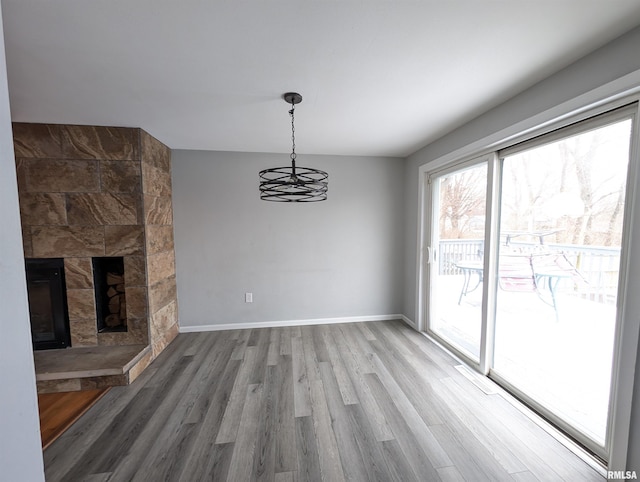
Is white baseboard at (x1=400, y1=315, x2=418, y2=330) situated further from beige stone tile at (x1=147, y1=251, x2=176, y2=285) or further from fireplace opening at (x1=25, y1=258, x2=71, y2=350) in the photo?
fireplace opening at (x1=25, y1=258, x2=71, y2=350)

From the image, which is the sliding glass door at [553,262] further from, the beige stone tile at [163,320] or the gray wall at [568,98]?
the beige stone tile at [163,320]

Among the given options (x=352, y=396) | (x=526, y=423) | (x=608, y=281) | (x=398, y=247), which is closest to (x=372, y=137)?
(x=398, y=247)

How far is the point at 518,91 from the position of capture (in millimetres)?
1834

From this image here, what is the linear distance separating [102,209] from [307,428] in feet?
8.96

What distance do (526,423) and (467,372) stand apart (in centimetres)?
61

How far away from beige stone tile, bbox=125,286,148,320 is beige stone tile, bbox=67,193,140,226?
69 cm

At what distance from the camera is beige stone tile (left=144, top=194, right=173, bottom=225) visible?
2629mm

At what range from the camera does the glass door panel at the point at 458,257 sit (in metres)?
2.51

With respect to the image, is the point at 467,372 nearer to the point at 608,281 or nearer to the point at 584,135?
the point at 608,281

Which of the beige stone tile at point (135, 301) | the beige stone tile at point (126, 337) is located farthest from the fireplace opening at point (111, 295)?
the beige stone tile at point (135, 301)

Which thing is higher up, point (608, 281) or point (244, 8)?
point (244, 8)

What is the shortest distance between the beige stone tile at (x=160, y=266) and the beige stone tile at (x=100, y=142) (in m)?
Answer: 1.05

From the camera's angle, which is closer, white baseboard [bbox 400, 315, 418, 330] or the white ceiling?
the white ceiling

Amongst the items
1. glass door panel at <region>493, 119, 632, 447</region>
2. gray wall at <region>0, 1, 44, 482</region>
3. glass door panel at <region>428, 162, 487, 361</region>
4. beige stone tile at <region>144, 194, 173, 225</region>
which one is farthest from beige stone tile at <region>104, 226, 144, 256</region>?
glass door panel at <region>493, 119, 632, 447</region>
